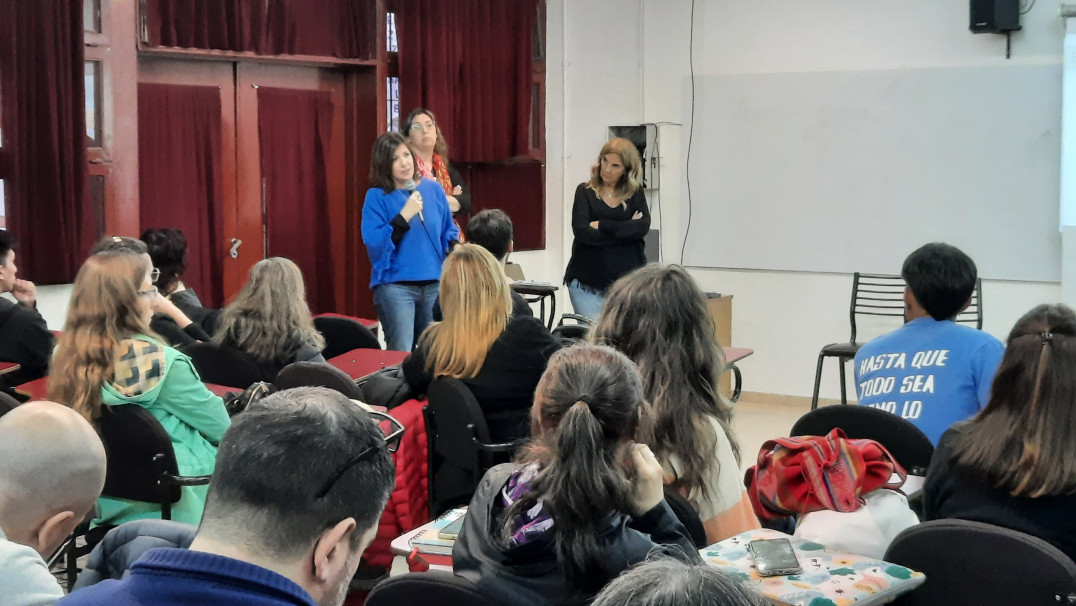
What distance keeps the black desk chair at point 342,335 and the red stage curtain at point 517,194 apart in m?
2.60

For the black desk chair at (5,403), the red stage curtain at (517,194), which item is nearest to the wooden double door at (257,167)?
the red stage curtain at (517,194)

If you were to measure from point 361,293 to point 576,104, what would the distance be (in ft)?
7.02

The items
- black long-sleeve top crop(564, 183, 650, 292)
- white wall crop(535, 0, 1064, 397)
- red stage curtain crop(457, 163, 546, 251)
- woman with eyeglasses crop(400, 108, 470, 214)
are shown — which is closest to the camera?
woman with eyeglasses crop(400, 108, 470, 214)

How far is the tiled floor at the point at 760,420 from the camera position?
6.04 metres

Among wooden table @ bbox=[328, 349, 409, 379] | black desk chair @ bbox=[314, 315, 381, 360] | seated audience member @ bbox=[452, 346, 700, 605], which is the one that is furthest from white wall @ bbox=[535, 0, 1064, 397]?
seated audience member @ bbox=[452, 346, 700, 605]

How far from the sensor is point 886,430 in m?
2.88

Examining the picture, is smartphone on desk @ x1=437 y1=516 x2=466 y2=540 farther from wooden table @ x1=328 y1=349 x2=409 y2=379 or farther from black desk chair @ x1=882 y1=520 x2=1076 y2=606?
wooden table @ x1=328 y1=349 x2=409 y2=379

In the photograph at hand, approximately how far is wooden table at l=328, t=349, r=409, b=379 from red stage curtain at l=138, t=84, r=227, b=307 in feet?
5.92

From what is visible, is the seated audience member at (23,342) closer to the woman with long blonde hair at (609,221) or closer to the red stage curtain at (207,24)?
the red stage curtain at (207,24)

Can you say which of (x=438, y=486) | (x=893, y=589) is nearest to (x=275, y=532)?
(x=893, y=589)

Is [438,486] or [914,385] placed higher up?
[914,385]

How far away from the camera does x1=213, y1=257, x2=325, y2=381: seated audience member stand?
12.5 feet

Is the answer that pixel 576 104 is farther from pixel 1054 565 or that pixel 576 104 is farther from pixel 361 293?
pixel 1054 565

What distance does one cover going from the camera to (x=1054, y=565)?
188 centimetres
